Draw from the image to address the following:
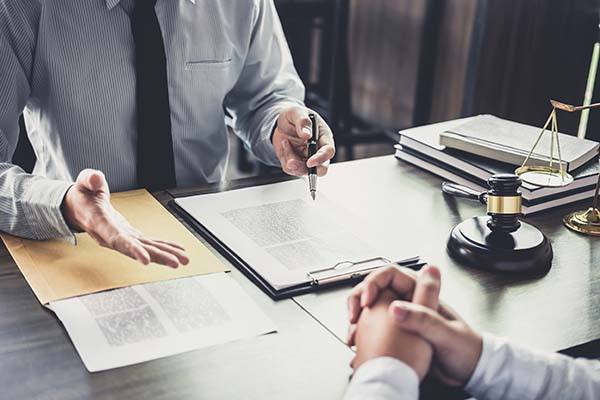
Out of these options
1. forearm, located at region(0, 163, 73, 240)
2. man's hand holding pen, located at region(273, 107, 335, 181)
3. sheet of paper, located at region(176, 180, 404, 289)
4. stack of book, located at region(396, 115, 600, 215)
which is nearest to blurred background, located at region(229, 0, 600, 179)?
stack of book, located at region(396, 115, 600, 215)

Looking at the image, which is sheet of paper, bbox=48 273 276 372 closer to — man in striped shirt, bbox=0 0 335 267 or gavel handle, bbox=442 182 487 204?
man in striped shirt, bbox=0 0 335 267

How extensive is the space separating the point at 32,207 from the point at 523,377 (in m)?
0.78

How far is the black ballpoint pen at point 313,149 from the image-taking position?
1373 mm

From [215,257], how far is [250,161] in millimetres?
2536

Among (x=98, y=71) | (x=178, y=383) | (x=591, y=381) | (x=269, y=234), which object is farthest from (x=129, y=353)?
(x=98, y=71)

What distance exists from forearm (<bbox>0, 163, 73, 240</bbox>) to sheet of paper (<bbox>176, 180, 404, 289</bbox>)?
0.23 meters

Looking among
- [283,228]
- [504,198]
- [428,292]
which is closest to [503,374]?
[428,292]

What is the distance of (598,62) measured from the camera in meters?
2.74

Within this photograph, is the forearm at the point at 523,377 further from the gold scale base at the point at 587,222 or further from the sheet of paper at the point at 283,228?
the gold scale base at the point at 587,222

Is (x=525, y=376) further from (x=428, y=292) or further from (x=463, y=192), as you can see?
(x=463, y=192)

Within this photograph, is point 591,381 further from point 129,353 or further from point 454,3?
point 454,3

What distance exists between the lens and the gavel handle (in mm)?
1339

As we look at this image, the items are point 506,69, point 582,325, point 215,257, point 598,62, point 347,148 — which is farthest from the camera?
point 347,148

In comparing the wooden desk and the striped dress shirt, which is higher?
the striped dress shirt
